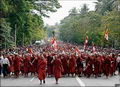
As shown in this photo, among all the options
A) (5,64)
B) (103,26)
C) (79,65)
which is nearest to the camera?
(5,64)

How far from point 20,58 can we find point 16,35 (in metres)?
34.7

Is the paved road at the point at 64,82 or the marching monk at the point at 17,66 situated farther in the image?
the marching monk at the point at 17,66

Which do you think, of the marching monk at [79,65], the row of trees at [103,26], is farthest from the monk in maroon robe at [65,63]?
the row of trees at [103,26]

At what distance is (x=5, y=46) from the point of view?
161 ft

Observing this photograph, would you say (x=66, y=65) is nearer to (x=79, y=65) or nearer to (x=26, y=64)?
(x=79, y=65)

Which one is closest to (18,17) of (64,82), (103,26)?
(103,26)

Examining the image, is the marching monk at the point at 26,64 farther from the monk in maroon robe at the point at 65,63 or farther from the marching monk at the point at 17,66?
the monk in maroon robe at the point at 65,63

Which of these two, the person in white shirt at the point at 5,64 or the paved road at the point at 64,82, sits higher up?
the person in white shirt at the point at 5,64

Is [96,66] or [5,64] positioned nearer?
[5,64]

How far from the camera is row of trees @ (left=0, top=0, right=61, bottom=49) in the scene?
48250mm

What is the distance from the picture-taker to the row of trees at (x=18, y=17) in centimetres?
4825

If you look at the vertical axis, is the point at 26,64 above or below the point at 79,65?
above

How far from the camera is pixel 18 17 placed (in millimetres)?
55562

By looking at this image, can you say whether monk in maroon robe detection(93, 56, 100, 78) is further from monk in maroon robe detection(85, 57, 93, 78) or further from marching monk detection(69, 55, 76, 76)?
marching monk detection(69, 55, 76, 76)
